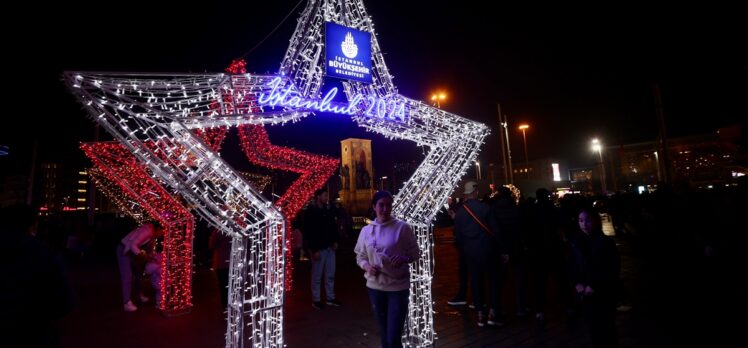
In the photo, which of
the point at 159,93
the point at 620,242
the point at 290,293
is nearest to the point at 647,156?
the point at 620,242

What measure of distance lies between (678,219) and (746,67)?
113 inches

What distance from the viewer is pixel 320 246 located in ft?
21.2

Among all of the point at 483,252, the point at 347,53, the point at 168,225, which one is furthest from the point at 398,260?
the point at 168,225

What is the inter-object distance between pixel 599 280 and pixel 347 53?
141 inches

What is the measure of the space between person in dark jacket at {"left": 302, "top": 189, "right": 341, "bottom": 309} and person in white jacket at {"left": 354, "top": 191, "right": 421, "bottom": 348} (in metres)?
3.20

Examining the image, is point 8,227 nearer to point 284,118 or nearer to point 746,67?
point 284,118

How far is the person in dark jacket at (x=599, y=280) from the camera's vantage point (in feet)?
11.0

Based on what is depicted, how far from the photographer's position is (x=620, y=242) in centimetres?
1353

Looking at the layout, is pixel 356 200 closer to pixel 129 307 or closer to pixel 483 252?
pixel 129 307

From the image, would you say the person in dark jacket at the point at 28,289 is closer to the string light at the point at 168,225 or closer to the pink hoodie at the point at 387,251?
the pink hoodie at the point at 387,251

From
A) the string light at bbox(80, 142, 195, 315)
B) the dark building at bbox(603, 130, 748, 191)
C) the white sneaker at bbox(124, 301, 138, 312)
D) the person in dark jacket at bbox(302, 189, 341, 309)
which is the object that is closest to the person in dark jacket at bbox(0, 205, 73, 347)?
the string light at bbox(80, 142, 195, 315)

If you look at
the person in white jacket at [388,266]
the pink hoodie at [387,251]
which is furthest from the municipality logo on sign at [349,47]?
the pink hoodie at [387,251]

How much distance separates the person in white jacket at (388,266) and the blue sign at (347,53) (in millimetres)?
1840

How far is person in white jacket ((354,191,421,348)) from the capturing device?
10.4 feet
